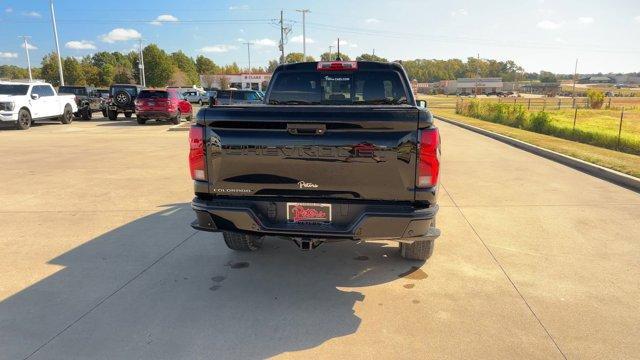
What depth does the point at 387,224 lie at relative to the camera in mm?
3393

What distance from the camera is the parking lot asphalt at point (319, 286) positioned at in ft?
10.4

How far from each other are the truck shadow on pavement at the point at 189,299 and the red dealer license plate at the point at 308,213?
78cm

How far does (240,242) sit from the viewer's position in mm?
4797

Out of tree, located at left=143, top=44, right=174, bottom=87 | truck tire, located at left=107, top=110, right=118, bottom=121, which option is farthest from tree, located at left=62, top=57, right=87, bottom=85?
truck tire, located at left=107, top=110, right=118, bottom=121

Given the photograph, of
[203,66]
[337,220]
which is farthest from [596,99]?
[203,66]

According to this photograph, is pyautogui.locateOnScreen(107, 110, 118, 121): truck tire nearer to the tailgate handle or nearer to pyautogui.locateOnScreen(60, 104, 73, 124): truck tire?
pyautogui.locateOnScreen(60, 104, 73, 124): truck tire

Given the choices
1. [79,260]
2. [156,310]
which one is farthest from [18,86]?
[156,310]

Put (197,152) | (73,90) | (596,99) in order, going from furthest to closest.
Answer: (596,99) → (73,90) → (197,152)

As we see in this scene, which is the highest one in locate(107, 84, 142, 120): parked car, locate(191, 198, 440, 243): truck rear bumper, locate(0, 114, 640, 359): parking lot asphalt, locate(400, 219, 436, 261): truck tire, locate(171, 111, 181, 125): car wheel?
locate(107, 84, 142, 120): parked car

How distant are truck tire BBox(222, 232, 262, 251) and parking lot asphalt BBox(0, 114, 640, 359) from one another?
0.31ft

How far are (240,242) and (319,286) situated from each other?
44.6 inches

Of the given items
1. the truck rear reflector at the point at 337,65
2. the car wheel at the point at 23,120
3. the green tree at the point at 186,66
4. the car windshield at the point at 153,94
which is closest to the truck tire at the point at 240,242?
the truck rear reflector at the point at 337,65

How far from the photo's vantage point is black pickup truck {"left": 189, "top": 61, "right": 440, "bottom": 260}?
3.33 meters

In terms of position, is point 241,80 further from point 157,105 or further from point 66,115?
point 157,105
